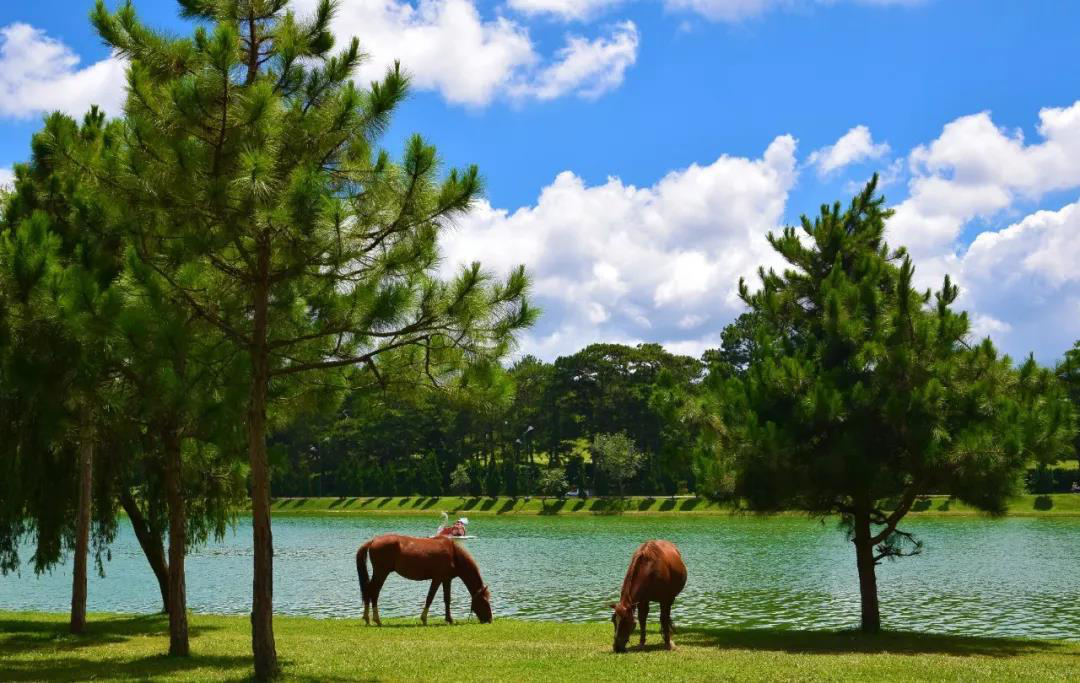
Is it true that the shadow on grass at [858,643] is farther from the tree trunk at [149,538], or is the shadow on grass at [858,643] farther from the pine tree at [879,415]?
the tree trunk at [149,538]

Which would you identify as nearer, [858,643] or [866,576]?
[858,643]

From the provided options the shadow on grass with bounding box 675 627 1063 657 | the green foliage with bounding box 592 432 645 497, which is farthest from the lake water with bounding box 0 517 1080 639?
the green foliage with bounding box 592 432 645 497

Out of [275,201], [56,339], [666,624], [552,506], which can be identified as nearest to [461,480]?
[552,506]

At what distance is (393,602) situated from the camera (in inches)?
1015

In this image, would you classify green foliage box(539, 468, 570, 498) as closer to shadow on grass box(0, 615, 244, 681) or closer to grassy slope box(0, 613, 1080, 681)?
grassy slope box(0, 613, 1080, 681)

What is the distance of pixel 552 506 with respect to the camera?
73.2m

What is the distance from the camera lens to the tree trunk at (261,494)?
36.1 ft

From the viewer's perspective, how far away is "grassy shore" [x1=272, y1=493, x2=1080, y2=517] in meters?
57.5

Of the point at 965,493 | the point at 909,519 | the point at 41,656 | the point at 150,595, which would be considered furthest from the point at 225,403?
the point at 909,519

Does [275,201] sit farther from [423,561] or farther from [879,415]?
[423,561]

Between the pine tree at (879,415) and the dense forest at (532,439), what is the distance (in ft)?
166

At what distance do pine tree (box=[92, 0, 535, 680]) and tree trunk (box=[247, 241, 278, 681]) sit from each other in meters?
0.02

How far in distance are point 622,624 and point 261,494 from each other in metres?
5.84

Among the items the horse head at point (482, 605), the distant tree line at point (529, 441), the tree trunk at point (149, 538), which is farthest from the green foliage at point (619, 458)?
the tree trunk at point (149, 538)
